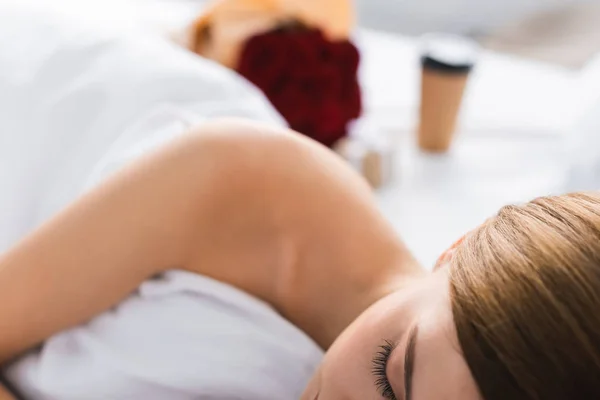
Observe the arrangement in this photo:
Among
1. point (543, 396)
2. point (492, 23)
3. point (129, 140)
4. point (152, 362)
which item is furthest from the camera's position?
point (492, 23)

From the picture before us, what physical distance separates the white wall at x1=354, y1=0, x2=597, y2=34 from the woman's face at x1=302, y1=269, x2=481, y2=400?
4.94 feet

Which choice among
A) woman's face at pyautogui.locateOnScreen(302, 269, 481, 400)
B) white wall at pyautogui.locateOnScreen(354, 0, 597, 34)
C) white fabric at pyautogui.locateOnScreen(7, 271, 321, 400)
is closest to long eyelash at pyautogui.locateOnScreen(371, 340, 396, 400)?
woman's face at pyautogui.locateOnScreen(302, 269, 481, 400)

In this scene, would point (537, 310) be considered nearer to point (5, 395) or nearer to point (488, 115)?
point (5, 395)

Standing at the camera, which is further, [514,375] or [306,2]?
[306,2]

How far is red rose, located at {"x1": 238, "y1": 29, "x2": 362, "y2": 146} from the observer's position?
108 centimetres

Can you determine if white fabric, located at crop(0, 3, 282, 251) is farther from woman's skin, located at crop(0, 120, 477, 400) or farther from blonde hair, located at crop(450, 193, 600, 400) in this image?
blonde hair, located at crop(450, 193, 600, 400)

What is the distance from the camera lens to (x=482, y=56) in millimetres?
1576

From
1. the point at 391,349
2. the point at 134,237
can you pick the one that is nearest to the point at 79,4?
the point at 134,237

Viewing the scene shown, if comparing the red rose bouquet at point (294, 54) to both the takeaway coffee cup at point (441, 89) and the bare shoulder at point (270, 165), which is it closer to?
the takeaway coffee cup at point (441, 89)

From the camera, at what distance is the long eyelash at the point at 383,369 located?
562 millimetres

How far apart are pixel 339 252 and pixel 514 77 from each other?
880 millimetres

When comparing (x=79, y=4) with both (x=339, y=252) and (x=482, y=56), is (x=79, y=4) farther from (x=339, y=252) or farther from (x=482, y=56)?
(x=482, y=56)

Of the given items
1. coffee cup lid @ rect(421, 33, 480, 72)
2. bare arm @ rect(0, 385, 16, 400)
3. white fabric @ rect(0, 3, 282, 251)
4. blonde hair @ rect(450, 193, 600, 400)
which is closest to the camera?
blonde hair @ rect(450, 193, 600, 400)

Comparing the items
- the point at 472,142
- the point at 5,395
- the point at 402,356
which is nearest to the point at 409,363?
the point at 402,356
